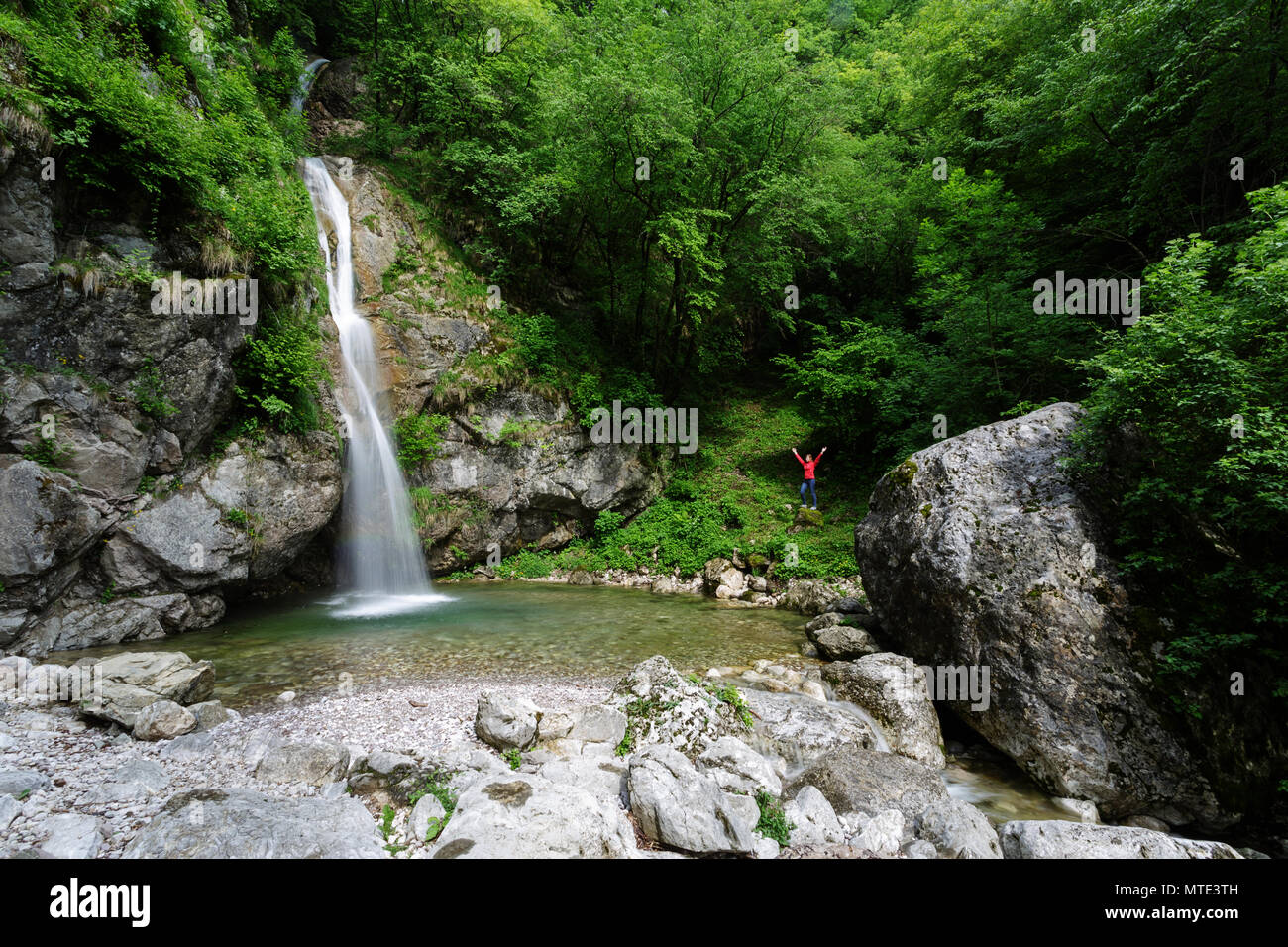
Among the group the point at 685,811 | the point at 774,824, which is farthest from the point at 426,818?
the point at 774,824

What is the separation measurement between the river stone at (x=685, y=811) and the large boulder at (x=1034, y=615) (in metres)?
3.48

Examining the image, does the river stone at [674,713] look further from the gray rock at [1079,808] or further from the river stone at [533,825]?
the gray rock at [1079,808]

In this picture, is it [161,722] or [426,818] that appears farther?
[161,722]

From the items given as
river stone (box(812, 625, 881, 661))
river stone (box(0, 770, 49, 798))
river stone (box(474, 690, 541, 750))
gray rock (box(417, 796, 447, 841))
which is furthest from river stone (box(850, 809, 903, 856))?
river stone (box(0, 770, 49, 798))

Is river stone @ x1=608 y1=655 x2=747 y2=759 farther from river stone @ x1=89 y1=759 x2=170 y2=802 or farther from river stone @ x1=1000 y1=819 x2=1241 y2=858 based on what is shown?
river stone @ x1=89 y1=759 x2=170 y2=802

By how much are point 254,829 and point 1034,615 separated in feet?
23.2

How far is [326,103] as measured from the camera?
19281 millimetres

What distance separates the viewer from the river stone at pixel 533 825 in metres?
3.27

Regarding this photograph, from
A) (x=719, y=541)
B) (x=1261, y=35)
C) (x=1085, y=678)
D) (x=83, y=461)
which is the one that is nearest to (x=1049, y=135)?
(x=1261, y=35)

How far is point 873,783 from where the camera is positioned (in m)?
4.50

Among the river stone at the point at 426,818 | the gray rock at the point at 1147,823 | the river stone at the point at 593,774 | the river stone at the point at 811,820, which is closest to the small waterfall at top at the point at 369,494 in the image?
the river stone at the point at 593,774

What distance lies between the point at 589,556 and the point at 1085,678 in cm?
1146

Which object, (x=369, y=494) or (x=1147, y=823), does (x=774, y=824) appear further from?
(x=369, y=494)

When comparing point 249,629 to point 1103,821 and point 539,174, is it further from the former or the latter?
point 539,174
